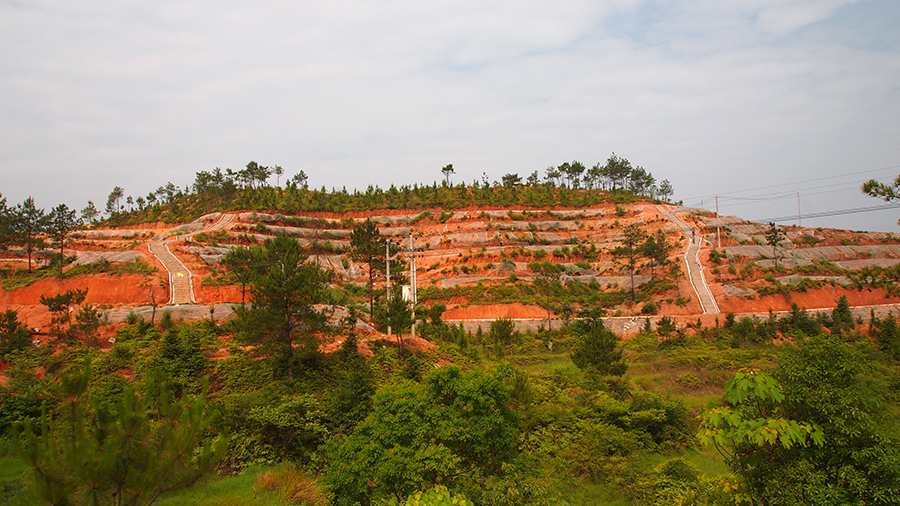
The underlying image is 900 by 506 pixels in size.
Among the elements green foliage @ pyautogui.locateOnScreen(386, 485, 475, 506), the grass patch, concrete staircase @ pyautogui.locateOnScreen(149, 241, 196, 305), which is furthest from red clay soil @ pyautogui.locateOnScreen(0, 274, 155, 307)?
green foliage @ pyautogui.locateOnScreen(386, 485, 475, 506)

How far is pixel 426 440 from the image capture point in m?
11.6

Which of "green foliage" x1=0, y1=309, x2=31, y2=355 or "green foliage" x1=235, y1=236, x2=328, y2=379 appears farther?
"green foliage" x1=0, y1=309, x2=31, y2=355

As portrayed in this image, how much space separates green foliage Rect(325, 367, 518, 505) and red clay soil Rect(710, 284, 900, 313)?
128 ft

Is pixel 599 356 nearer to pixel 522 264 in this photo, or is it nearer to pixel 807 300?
pixel 807 300

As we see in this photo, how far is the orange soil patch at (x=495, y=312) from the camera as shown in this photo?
148 feet

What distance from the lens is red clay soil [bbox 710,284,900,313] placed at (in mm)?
42969

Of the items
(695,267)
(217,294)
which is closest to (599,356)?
(217,294)

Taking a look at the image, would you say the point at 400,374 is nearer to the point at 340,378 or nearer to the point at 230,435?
the point at 340,378

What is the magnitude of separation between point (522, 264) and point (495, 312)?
39.2 ft

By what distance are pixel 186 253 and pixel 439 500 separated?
46407 millimetres

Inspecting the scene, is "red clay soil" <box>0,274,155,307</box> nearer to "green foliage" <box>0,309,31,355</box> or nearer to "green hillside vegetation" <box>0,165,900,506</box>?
"green hillside vegetation" <box>0,165,900,506</box>

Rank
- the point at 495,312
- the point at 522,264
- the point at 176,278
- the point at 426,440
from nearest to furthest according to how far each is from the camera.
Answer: the point at 426,440
the point at 176,278
the point at 495,312
the point at 522,264

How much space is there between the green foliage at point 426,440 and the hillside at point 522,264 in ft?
63.0

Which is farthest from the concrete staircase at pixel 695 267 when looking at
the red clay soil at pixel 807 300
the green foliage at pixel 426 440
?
the green foliage at pixel 426 440
